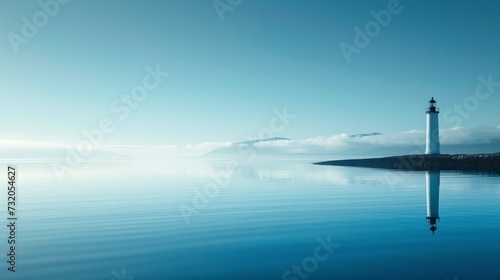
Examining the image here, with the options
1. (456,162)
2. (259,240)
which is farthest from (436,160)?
(259,240)

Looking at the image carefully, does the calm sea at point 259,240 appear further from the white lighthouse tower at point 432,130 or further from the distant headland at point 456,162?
the white lighthouse tower at point 432,130

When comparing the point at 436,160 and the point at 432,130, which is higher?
the point at 432,130

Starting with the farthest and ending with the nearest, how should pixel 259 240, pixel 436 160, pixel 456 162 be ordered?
pixel 436 160
pixel 456 162
pixel 259 240

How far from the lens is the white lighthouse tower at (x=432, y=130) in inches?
3253

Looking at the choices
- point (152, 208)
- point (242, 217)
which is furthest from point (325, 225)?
point (152, 208)

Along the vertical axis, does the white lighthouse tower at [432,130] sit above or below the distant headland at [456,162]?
above

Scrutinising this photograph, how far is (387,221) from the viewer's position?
1986 cm

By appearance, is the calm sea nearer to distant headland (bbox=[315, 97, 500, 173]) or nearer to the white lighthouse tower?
distant headland (bbox=[315, 97, 500, 173])

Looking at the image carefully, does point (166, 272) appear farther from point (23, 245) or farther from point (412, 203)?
point (412, 203)

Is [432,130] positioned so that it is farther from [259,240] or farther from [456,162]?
[259,240]

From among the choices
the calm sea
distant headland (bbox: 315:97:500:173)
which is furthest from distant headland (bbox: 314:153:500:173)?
the calm sea

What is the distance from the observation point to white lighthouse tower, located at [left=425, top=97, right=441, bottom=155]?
82.6 m

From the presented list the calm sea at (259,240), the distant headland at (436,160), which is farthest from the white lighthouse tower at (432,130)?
the calm sea at (259,240)

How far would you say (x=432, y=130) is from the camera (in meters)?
82.9
